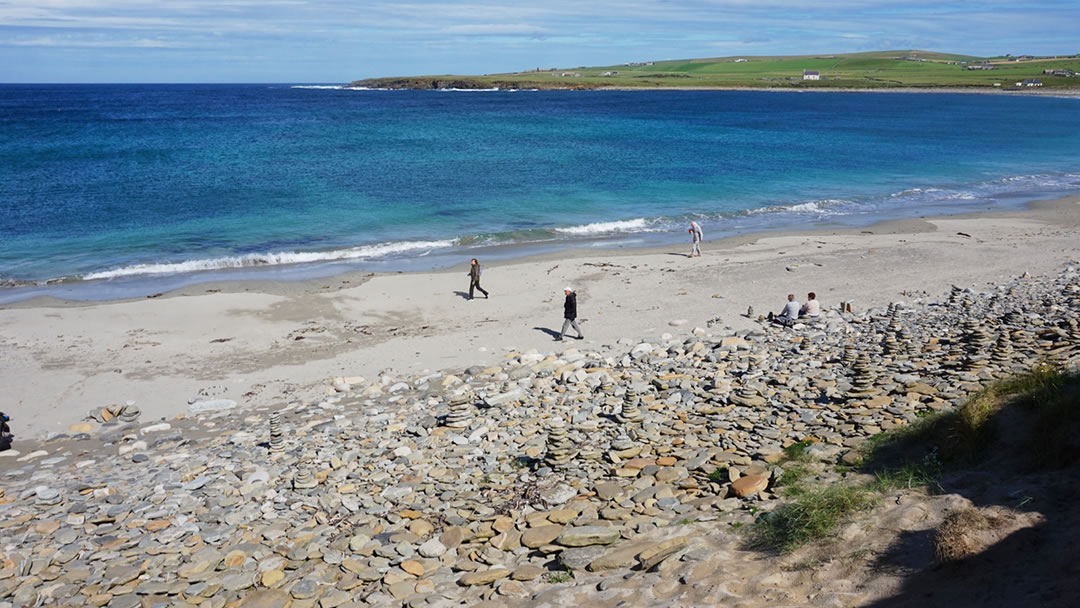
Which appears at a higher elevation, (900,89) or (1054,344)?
(900,89)

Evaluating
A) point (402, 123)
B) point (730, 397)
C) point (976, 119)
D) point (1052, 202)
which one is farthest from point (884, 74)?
point (730, 397)

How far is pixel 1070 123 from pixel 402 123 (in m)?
73.4

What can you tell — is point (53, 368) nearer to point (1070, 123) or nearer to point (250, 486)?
point (250, 486)

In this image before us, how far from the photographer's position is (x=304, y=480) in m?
11.5

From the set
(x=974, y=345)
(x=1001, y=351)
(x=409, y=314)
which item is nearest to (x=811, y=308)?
(x=974, y=345)

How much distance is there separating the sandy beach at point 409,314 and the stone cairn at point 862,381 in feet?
16.6

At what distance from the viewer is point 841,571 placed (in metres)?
7.21

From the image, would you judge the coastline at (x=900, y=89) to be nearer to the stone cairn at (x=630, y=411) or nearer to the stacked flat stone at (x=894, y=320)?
the stacked flat stone at (x=894, y=320)

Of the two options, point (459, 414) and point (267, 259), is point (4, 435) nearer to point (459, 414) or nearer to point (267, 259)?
point (459, 414)

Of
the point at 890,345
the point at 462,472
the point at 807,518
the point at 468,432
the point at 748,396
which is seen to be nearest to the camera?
the point at 807,518

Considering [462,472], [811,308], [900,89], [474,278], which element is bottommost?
[462,472]

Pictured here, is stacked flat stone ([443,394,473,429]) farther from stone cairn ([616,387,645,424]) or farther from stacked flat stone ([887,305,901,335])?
stacked flat stone ([887,305,901,335])

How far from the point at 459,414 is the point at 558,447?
7.83 feet

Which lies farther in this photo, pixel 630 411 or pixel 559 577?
pixel 630 411
